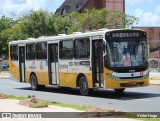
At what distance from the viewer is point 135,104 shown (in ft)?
59.4

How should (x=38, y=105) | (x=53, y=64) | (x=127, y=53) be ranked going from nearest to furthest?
(x=38, y=105) → (x=127, y=53) → (x=53, y=64)

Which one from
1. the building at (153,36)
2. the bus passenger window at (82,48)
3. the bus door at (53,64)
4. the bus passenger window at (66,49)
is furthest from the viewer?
the building at (153,36)

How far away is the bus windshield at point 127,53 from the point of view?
20656 mm

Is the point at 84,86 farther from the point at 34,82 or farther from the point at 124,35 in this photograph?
the point at 34,82

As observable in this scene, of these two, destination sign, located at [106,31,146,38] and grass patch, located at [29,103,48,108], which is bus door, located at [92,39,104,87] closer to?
destination sign, located at [106,31,146,38]

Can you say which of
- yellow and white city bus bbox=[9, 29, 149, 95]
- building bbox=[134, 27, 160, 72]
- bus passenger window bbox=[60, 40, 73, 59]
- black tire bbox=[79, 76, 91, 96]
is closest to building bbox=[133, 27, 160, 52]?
building bbox=[134, 27, 160, 72]

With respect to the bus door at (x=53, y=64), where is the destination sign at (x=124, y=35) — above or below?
above

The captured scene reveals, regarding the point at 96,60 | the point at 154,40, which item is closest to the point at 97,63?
the point at 96,60

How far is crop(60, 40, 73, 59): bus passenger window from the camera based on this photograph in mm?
A: 23719

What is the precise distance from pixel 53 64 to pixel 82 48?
3635 millimetres

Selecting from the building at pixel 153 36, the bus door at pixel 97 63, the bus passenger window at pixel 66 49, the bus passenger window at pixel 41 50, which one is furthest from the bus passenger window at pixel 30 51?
the building at pixel 153 36

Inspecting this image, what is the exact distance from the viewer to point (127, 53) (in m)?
20.8

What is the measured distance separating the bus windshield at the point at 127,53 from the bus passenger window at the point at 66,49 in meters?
3.45

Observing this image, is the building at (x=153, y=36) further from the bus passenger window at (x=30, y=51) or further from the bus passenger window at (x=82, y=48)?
the bus passenger window at (x=82, y=48)
